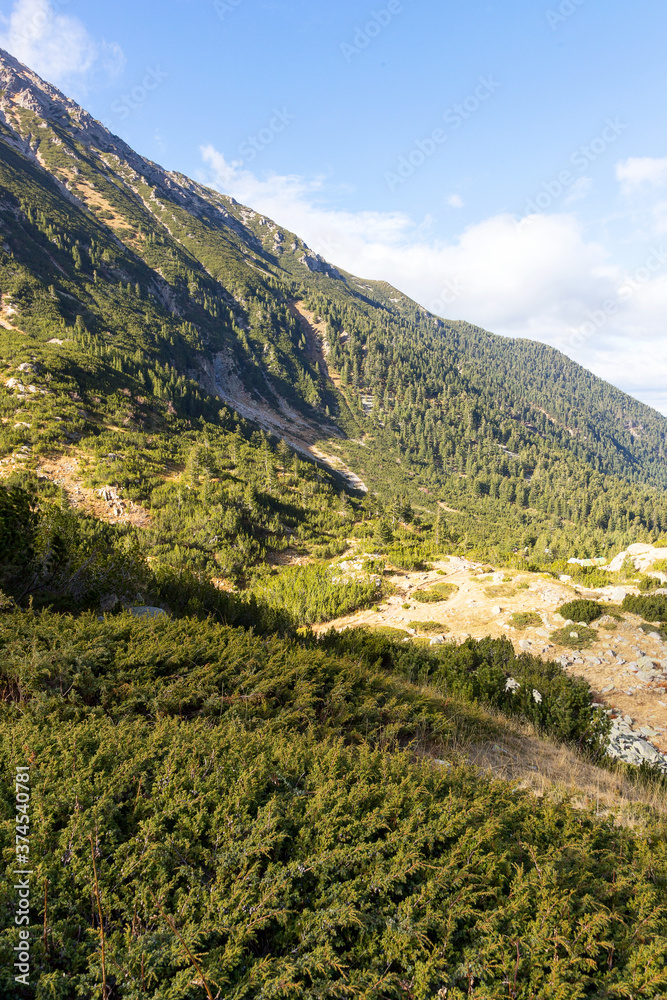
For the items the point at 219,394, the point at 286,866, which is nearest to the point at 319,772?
the point at 286,866

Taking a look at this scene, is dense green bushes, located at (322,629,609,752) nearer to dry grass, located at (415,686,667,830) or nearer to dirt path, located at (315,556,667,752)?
dry grass, located at (415,686,667,830)

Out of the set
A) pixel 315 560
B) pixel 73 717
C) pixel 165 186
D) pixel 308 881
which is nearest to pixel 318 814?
pixel 308 881

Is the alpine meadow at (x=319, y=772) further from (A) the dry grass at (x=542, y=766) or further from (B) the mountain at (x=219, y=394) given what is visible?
(B) the mountain at (x=219, y=394)

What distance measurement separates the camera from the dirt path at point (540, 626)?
30.9 feet

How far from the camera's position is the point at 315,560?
2611 cm

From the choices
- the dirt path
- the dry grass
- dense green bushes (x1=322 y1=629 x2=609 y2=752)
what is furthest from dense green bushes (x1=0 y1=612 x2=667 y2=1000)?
the dirt path

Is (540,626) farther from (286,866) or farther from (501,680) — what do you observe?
(286,866)

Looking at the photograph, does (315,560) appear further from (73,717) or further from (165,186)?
(165,186)
